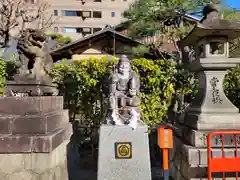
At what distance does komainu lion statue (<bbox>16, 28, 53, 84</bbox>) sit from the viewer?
4434 millimetres

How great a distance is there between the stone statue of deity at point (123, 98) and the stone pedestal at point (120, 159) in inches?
6.9

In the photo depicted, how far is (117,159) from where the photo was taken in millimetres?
4320

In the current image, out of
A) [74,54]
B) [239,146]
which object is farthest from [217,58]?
[74,54]

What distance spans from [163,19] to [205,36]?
6898mm

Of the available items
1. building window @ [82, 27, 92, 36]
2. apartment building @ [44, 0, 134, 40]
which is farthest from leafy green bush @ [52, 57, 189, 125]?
building window @ [82, 27, 92, 36]

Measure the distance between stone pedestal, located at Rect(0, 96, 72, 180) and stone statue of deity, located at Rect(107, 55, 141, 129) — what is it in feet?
3.69

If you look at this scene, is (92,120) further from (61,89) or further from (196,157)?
(196,157)

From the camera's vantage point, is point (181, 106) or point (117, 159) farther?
point (181, 106)

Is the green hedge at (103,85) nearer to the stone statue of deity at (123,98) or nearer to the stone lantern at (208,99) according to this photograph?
the stone statue of deity at (123,98)

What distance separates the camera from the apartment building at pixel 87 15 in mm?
37312

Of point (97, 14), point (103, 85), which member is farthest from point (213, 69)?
point (97, 14)

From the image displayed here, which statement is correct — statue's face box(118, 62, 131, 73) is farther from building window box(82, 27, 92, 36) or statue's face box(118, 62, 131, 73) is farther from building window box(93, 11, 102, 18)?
building window box(93, 11, 102, 18)

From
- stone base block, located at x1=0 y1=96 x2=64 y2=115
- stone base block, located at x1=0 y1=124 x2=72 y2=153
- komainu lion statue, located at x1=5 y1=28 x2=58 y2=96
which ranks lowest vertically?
stone base block, located at x1=0 y1=124 x2=72 y2=153

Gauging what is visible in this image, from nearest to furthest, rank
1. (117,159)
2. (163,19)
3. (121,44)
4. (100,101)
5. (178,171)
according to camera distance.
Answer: (117,159) → (178,171) → (100,101) → (163,19) → (121,44)
